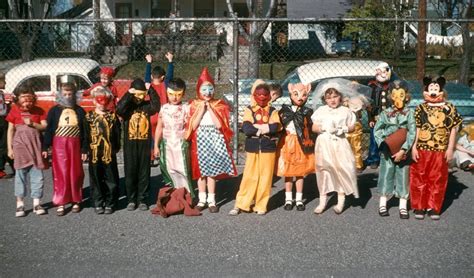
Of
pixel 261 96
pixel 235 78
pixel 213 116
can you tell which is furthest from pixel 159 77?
pixel 261 96

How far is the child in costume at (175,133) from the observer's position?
6.47 m

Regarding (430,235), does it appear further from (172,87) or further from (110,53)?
(110,53)

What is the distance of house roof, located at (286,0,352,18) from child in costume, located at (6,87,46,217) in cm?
2473

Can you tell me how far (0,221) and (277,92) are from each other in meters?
3.22

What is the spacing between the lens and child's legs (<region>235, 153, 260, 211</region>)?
640 centimetres

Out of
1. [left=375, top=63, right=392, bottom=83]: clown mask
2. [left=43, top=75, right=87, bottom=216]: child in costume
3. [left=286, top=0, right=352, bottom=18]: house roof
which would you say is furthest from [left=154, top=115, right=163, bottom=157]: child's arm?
[left=286, top=0, right=352, bottom=18]: house roof

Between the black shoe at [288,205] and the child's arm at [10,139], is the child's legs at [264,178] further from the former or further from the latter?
the child's arm at [10,139]

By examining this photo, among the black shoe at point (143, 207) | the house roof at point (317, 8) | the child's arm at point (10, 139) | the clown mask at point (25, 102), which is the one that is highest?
the house roof at point (317, 8)

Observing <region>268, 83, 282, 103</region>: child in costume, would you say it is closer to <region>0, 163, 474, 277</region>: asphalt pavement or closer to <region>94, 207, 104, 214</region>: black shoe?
<region>0, 163, 474, 277</region>: asphalt pavement

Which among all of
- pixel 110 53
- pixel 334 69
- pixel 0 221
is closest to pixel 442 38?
pixel 110 53

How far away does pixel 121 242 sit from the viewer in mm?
5598

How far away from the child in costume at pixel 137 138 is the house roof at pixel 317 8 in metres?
24.4

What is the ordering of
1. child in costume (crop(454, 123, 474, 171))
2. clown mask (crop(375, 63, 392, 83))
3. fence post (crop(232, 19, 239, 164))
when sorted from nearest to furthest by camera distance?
fence post (crop(232, 19, 239, 164)) < child in costume (crop(454, 123, 474, 171)) < clown mask (crop(375, 63, 392, 83))

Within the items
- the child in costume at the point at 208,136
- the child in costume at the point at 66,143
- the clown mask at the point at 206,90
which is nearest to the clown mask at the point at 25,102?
the child in costume at the point at 66,143
